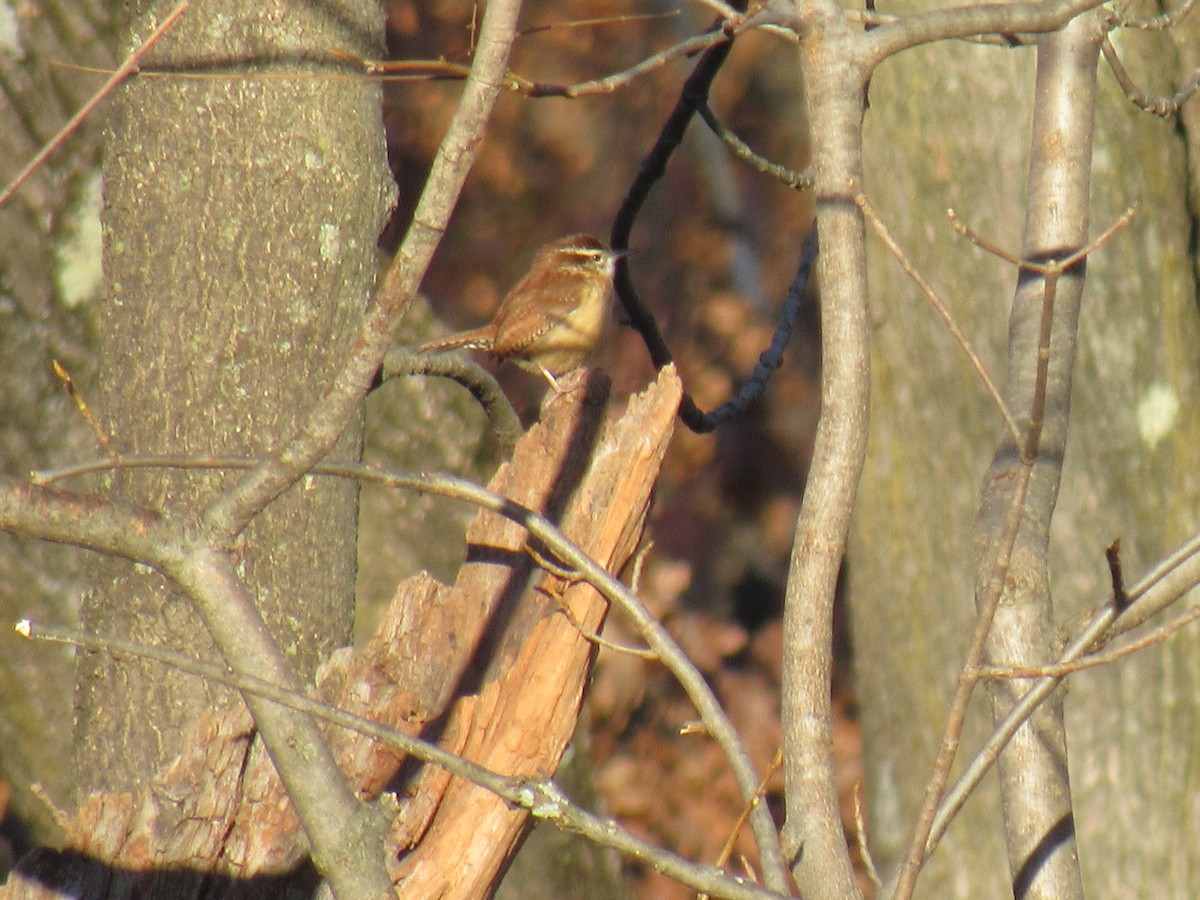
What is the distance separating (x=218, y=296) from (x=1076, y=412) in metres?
2.58

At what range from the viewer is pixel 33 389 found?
13.5 feet

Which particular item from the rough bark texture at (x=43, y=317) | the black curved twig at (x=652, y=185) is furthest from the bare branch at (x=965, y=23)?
the rough bark texture at (x=43, y=317)

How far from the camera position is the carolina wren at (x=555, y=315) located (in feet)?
14.9

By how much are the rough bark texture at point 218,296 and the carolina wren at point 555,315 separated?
1424 millimetres

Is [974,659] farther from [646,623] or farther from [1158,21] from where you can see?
[1158,21]

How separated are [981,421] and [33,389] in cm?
292

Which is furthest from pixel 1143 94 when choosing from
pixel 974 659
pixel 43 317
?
pixel 43 317

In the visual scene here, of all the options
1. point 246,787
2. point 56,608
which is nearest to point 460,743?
point 246,787

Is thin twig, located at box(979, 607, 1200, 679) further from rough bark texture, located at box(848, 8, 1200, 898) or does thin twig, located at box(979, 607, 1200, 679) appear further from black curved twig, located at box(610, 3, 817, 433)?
rough bark texture, located at box(848, 8, 1200, 898)

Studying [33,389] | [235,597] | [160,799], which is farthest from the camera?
[33,389]

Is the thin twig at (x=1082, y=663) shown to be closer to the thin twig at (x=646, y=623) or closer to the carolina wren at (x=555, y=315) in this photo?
the thin twig at (x=646, y=623)

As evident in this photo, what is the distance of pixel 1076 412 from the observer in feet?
13.7

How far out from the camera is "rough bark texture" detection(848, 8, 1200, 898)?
13.6ft

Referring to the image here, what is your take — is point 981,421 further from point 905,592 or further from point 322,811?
point 322,811
